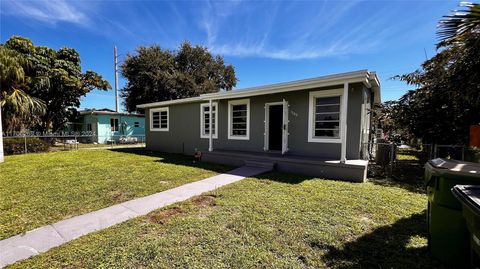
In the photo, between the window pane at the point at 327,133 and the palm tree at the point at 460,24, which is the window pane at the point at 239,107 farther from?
the palm tree at the point at 460,24

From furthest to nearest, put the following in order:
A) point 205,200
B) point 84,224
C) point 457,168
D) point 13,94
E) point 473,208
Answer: point 13,94
point 205,200
point 84,224
point 457,168
point 473,208

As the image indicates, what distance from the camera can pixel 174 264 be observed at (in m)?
2.38

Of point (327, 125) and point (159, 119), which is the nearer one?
point (327, 125)

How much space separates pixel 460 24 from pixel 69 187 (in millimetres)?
8137

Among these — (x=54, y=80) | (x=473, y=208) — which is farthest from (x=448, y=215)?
(x=54, y=80)

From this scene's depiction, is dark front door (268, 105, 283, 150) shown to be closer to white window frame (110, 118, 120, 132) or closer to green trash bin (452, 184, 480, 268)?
green trash bin (452, 184, 480, 268)

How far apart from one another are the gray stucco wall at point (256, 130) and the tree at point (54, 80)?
9.84 meters

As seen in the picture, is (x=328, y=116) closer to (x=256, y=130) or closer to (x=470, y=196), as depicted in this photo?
(x=256, y=130)

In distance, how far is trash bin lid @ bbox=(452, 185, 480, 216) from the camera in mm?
1634

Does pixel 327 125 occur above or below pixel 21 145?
above

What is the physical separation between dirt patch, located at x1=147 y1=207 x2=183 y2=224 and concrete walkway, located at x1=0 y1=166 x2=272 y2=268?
0.79ft

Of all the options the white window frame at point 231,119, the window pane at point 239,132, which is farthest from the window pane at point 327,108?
the window pane at point 239,132

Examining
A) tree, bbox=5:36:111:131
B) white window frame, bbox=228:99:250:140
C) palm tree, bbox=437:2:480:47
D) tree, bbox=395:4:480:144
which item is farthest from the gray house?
tree, bbox=5:36:111:131

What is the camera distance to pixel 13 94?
1306 centimetres
